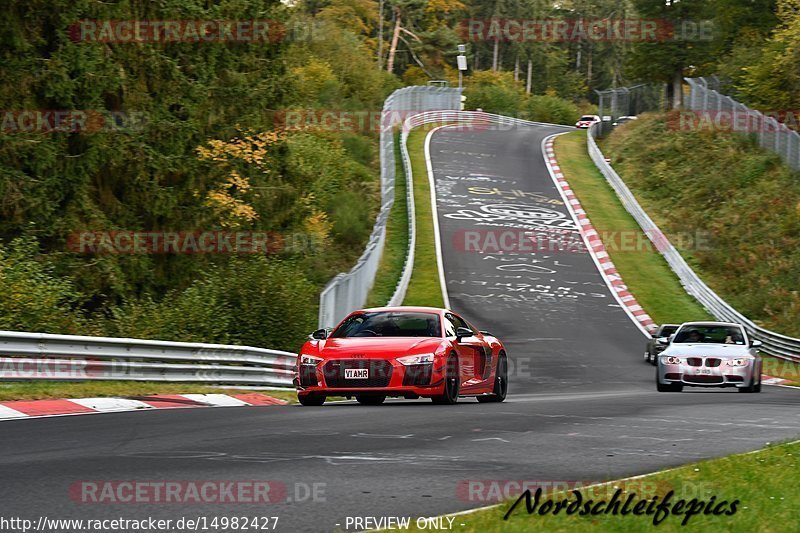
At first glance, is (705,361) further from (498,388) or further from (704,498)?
(704,498)

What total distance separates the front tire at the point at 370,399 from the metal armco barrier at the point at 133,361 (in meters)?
3.56

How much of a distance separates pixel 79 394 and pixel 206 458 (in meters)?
7.23

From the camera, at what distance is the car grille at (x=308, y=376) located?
1598cm

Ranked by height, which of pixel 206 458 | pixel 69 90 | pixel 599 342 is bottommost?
pixel 599 342

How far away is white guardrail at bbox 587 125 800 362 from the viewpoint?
3281 centimetres

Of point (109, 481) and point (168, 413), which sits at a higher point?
point (109, 481)

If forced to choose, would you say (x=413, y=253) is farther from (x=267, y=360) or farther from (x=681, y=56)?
(x=681, y=56)

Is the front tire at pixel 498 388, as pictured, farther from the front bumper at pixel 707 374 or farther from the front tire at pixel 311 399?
the front bumper at pixel 707 374

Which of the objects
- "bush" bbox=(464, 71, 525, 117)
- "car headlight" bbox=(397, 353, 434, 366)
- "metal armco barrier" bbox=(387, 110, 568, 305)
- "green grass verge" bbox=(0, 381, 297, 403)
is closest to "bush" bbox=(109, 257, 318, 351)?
"green grass verge" bbox=(0, 381, 297, 403)

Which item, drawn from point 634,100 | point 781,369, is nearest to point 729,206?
point 781,369

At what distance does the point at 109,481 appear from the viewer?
842cm

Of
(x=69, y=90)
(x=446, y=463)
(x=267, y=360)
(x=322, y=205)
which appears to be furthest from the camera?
(x=322, y=205)

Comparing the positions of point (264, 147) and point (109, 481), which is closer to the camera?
point (109, 481)

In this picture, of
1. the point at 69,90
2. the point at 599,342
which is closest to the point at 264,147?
the point at 69,90
